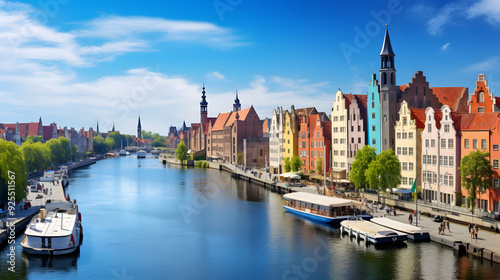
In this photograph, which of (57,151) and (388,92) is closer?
(388,92)

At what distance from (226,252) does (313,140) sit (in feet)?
207

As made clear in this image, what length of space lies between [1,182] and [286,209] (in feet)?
136

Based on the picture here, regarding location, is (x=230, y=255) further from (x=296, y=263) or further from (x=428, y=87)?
(x=428, y=87)

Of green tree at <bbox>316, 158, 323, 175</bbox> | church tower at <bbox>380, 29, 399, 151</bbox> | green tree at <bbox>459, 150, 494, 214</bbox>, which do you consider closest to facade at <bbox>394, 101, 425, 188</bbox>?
church tower at <bbox>380, 29, 399, 151</bbox>

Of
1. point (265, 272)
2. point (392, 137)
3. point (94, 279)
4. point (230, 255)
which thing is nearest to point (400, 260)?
point (265, 272)

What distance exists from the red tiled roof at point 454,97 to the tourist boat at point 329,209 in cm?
3457

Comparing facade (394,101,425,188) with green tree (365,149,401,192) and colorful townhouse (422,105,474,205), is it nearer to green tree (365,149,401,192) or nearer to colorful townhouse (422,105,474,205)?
colorful townhouse (422,105,474,205)

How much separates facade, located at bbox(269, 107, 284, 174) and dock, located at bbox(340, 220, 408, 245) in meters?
69.7

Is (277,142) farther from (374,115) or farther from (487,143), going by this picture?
(487,143)

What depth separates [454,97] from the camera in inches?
3543

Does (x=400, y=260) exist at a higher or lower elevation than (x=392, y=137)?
lower

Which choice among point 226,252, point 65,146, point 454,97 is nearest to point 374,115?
point 454,97

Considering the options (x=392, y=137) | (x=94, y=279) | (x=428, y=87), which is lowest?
(x=94, y=279)

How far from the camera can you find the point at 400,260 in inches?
1795
